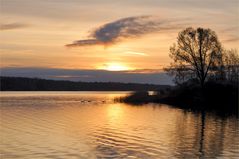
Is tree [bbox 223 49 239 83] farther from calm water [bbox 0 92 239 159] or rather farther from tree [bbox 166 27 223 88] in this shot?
calm water [bbox 0 92 239 159]

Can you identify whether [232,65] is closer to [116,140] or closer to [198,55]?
[198,55]

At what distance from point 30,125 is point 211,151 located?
16.1m

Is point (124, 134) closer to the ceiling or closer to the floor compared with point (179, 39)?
closer to the floor

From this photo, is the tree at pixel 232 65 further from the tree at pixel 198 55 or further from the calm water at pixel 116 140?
the calm water at pixel 116 140

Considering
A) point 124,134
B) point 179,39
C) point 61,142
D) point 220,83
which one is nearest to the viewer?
point 61,142

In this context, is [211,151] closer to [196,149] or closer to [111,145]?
[196,149]

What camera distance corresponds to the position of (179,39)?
69062mm

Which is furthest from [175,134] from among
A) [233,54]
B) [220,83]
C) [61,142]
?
[233,54]

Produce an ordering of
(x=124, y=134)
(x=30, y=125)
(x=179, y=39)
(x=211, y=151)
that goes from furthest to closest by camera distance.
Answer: (x=179, y=39), (x=30, y=125), (x=124, y=134), (x=211, y=151)

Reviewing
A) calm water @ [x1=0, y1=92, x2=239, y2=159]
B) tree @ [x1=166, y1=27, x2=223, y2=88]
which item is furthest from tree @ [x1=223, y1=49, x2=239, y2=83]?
calm water @ [x1=0, y1=92, x2=239, y2=159]

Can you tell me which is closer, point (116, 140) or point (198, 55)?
point (116, 140)

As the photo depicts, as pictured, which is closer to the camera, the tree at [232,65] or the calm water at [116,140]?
the calm water at [116,140]

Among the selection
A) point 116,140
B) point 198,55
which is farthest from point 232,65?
point 116,140

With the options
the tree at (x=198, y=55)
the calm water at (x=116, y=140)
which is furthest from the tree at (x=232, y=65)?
the calm water at (x=116, y=140)
